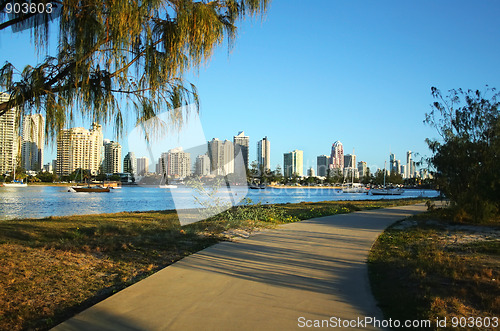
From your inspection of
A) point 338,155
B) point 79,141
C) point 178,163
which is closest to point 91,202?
point 178,163

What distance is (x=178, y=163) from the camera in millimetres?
10102

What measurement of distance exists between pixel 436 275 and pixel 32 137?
672cm

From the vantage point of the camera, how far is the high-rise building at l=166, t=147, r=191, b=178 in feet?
29.3

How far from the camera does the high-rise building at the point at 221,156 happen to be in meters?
13.0

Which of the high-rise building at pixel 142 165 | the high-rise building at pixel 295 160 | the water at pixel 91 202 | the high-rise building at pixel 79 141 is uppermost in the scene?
the high-rise building at pixel 295 160

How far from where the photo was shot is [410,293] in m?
5.33

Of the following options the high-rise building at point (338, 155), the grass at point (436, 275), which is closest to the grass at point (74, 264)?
the grass at point (436, 275)

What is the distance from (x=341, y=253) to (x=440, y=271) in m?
2.16

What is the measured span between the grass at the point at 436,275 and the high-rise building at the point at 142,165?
197 inches

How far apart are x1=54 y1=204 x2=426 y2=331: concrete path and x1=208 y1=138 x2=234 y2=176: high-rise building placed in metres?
4.98

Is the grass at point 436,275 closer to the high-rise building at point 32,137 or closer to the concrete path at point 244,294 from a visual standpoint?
the concrete path at point 244,294

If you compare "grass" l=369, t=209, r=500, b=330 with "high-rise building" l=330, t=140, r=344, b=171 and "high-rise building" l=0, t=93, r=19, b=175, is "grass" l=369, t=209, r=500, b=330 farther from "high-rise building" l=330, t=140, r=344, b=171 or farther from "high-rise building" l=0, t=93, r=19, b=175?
"high-rise building" l=330, t=140, r=344, b=171

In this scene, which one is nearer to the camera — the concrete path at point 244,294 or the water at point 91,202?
the concrete path at point 244,294

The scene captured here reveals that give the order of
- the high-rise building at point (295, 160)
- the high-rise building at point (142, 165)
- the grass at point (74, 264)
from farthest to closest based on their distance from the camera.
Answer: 1. the high-rise building at point (295, 160)
2. the high-rise building at point (142, 165)
3. the grass at point (74, 264)
